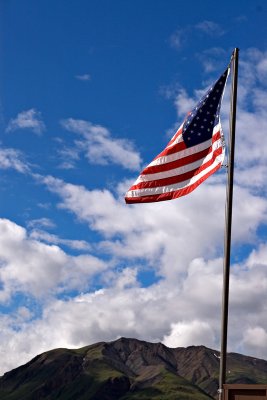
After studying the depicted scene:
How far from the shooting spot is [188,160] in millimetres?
17125

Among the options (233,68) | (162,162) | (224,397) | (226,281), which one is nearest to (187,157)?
(162,162)

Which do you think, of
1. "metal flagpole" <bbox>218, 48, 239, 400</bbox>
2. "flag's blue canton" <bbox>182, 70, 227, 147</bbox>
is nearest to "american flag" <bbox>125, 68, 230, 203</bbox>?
"flag's blue canton" <bbox>182, 70, 227, 147</bbox>

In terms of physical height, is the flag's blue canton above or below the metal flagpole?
above

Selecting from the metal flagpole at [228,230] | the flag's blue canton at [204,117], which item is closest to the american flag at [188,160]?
the flag's blue canton at [204,117]

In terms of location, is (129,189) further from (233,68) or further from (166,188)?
(233,68)

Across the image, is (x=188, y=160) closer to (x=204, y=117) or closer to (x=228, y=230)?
(x=204, y=117)

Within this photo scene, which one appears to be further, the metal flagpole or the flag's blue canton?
the flag's blue canton

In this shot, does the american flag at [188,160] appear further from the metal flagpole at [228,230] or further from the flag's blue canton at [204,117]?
the metal flagpole at [228,230]

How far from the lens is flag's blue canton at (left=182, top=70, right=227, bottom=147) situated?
55.3 ft

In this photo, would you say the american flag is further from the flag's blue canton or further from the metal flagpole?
the metal flagpole

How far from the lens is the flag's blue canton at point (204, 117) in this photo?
55.3ft

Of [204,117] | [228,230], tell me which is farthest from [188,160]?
[228,230]

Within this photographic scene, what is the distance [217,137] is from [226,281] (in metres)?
4.76

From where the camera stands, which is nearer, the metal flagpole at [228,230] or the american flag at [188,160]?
the metal flagpole at [228,230]
